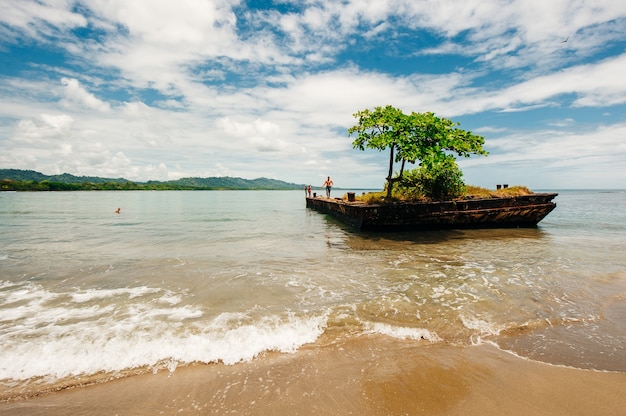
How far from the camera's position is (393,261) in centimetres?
1050

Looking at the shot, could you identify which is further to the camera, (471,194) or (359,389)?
(471,194)

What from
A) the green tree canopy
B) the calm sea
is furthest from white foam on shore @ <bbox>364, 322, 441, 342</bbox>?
the green tree canopy

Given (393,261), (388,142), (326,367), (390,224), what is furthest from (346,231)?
(326,367)

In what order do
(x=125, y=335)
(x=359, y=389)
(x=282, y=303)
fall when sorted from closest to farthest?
(x=359, y=389) → (x=125, y=335) → (x=282, y=303)

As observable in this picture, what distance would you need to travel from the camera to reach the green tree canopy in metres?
14.9

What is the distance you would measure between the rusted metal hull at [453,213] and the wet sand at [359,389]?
13.1 meters

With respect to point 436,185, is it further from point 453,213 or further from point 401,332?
point 401,332

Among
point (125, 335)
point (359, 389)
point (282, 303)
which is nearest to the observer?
point (359, 389)

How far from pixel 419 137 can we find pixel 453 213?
5575mm

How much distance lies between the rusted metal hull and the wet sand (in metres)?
13.1

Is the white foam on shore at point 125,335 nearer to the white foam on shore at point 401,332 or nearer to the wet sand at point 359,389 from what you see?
the wet sand at point 359,389

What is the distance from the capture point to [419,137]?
15.2 meters

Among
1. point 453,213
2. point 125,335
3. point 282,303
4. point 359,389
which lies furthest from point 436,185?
point 125,335

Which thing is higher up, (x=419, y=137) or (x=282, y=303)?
(x=419, y=137)
